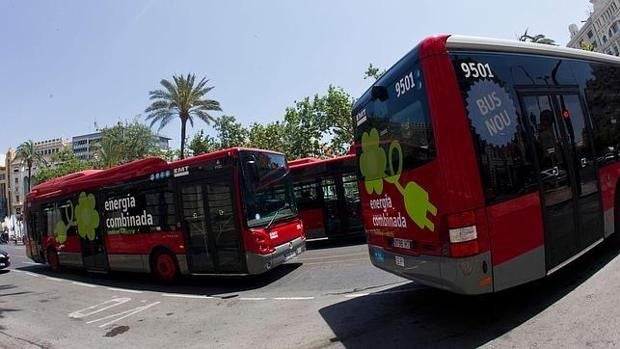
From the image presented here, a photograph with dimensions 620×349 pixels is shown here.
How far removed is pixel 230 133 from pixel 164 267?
34.2 meters

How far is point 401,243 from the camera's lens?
622cm

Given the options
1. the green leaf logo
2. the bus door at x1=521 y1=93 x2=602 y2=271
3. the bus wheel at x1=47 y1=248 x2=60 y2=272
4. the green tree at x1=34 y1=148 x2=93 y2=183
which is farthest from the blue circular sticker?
the green tree at x1=34 y1=148 x2=93 y2=183

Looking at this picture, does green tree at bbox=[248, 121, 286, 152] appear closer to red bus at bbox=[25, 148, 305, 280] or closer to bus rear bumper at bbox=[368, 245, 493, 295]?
red bus at bbox=[25, 148, 305, 280]

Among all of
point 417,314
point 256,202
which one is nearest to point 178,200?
point 256,202

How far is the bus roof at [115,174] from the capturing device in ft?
37.4

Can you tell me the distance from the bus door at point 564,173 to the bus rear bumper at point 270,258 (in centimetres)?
617

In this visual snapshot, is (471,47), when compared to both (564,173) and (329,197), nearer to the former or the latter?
(564,173)

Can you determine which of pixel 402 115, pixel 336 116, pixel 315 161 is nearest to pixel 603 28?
pixel 336 116

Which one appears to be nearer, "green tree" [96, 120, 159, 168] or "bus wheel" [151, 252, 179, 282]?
"bus wheel" [151, 252, 179, 282]

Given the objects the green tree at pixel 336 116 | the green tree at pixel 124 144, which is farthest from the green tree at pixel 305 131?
the green tree at pixel 124 144

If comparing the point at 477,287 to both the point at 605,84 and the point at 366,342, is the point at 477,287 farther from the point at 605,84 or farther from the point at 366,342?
the point at 605,84

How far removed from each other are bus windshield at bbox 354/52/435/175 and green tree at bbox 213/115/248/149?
39437 millimetres

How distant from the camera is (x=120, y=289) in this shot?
1273cm

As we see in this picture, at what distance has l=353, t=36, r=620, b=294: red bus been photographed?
507cm
